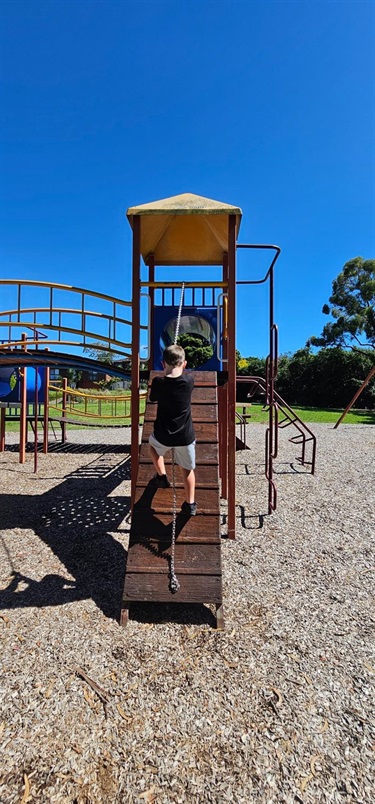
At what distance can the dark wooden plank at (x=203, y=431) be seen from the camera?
381cm

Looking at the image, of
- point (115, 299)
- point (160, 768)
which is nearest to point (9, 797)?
point (160, 768)

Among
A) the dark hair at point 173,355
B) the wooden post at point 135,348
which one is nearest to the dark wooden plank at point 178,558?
the wooden post at point 135,348

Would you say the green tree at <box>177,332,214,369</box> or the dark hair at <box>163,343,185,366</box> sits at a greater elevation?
the green tree at <box>177,332,214,369</box>

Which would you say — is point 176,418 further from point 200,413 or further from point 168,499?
point 200,413

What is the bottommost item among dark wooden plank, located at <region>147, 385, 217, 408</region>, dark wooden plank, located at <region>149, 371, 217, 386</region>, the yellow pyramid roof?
dark wooden plank, located at <region>147, 385, 217, 408</region>

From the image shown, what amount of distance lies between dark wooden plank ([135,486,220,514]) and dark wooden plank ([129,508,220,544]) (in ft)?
0.17

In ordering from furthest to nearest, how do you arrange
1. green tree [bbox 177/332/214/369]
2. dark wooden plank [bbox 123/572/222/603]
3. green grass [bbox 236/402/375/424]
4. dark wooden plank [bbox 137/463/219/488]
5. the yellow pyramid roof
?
green grass [bbox 236/402/375/424]
green tree [bbox 177/332/214/369]
the yellow pyramid roof
dark wooden plank [bbox 137/463/219/488]
dark wooden plank [bbox 123/572/222/603]

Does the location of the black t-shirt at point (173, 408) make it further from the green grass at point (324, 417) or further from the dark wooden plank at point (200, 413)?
the green grass at point (324, 417)

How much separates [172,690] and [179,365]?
214cm

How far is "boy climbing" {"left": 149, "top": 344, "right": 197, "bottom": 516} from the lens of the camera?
316 cm

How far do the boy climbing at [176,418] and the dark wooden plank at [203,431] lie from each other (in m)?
0.56

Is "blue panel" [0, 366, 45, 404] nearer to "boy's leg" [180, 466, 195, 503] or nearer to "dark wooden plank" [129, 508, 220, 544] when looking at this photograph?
"dark wooden plank" [129, 508, 220, 544]

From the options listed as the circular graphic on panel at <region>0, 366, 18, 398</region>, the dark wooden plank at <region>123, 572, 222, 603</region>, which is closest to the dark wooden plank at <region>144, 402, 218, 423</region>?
the dark wooden plank at <region>123, 572, 222, 603</region>

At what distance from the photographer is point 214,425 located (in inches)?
155
